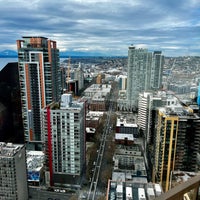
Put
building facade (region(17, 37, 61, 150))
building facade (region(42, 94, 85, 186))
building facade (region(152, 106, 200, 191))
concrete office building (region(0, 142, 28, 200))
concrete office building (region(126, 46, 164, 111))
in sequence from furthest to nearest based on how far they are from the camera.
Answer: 1. concrete office building (region(126, 46, 164, 111))
2. building facade (region(17, 37, 61, 150))
3. building facade (region(42, 94, 85, 186))
4. building facade (region(152, 106, 200, 191))
5. concrete office building (region(0, 142, 28, 200))

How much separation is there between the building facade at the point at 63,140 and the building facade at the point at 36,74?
7.34 feet

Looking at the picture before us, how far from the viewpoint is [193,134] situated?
5.56m

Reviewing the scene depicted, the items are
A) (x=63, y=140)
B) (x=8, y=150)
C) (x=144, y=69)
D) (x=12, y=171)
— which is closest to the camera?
(x=12, y=171)

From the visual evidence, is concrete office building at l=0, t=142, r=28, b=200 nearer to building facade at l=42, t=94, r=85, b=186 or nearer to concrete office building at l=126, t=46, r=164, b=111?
building facade at l=42, t=94, r=85, b=186

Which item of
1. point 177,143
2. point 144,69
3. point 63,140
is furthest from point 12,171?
point 144,69

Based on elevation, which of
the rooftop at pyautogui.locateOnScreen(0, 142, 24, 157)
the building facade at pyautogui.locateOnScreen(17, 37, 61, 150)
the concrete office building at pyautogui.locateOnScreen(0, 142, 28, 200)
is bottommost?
the concrete office building at pyautogui.locateOnScreen(0, 142, 28, 200)

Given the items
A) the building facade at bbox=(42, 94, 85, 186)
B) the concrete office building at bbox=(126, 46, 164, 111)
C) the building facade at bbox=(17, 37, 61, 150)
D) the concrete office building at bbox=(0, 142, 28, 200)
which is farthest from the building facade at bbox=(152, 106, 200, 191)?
the concrete office building at bbox=(126, 46, 164, 111)

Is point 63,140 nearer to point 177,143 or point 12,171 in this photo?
point 12,171

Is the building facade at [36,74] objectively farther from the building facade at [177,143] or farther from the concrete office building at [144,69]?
the concrete office building at [144,69]

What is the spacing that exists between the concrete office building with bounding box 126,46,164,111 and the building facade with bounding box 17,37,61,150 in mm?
6181

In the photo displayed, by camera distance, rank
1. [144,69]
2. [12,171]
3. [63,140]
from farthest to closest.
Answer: [144,69]
[63,140]
[12,171]

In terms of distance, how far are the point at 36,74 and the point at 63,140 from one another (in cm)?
332

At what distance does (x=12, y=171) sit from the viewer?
466 centimetres

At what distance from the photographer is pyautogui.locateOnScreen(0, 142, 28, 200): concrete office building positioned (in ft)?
15.1
